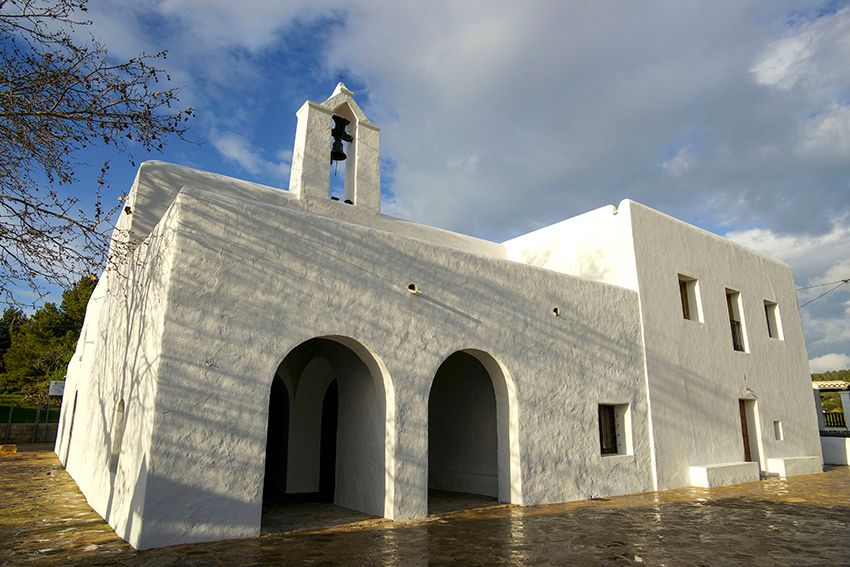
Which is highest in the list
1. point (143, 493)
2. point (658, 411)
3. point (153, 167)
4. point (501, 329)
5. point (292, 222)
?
point (153, 167)

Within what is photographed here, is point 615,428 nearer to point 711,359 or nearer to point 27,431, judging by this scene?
point 711,359

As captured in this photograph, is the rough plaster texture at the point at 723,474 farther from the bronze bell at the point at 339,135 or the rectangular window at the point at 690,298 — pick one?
the bronze bell at the point at 339,135

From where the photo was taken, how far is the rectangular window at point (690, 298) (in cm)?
1266

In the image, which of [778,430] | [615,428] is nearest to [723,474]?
[615,428]

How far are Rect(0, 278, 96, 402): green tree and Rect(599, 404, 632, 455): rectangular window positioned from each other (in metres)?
24.9

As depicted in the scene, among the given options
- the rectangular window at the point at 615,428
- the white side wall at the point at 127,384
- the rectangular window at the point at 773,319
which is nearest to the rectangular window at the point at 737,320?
the rectangular window at the point at 773,319

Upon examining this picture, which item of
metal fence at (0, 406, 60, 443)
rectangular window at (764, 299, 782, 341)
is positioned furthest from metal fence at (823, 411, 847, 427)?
metal fence at (0, 406, 60, 443)

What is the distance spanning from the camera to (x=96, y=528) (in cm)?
650

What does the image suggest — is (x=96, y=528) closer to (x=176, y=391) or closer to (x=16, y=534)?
(x=16, y=534)

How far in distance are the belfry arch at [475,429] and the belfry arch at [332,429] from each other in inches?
72.6

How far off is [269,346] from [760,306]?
1335 cm

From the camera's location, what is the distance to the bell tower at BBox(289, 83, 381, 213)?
9453mm

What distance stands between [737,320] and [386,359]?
10561mm

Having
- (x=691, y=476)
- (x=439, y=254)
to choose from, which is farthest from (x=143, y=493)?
(x=691, y=476)
